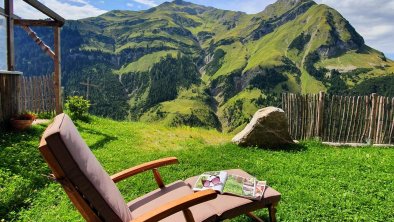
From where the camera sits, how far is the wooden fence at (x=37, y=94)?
50.6 feet

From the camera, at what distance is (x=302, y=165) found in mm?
8922

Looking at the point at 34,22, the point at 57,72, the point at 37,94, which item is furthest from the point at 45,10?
the point at 37,94

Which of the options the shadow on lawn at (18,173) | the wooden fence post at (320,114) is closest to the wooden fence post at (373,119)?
the wooden fence post at (320,114)

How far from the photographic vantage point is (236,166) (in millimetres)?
8875

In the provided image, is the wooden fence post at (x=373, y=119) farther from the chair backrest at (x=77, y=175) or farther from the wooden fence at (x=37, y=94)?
the wooden fence at (x=37, y=94)

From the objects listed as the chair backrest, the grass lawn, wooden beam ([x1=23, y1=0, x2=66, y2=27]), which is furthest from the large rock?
wooden beam ([x1=23, y1=0, x2=66, y2=27])

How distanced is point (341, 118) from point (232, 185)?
30.3ft

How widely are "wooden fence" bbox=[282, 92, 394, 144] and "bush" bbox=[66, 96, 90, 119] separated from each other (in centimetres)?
833

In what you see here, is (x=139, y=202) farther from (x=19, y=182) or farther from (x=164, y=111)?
(x=164, y=111)

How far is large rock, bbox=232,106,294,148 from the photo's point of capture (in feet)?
36.5

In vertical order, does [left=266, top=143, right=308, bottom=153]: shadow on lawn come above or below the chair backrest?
below

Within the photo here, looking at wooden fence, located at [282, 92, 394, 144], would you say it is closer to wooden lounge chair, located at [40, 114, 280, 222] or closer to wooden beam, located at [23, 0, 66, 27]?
wooden beam, located at [23, 0, 66, 27]

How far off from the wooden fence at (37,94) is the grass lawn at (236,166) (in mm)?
3744

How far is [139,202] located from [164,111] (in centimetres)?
18167
